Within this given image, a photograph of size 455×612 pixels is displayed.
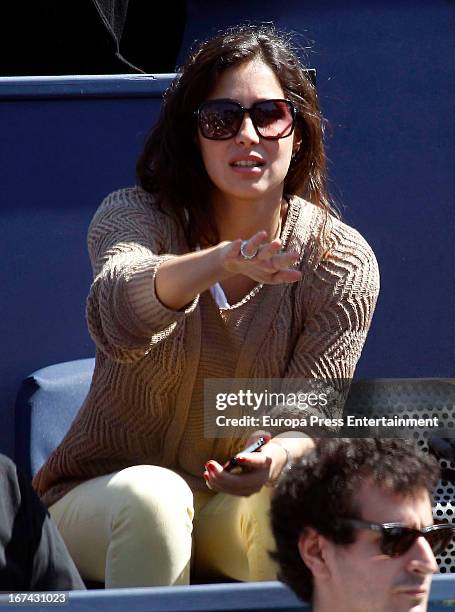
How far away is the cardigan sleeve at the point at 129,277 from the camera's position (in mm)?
1704

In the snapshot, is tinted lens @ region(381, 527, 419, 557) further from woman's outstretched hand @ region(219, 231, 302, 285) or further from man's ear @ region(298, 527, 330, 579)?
woman's outstretched hand @ region(219, 231, 302, 285)

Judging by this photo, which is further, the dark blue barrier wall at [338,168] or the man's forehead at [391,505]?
the dark blue barrier wall at [338,168]

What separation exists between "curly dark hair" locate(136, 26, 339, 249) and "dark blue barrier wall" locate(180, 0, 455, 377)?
673 mm

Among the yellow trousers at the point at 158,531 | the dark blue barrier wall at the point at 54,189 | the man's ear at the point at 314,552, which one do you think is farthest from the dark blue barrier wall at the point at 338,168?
the man's ear at the point at 314,552

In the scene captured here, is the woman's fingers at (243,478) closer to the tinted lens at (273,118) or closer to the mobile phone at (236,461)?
the mobile phone at (236,461)

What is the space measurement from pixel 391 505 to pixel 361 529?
0.05 m

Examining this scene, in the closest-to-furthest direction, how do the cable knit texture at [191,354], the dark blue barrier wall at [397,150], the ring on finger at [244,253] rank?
the ring on finger at [244,253] < the cable knit texture at [191,354] < the dark blue barrier wall at [397,150]

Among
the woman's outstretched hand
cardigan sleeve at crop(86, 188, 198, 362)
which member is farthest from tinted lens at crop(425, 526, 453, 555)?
cardigan sleeve at crop(86, 188, 198, 362)

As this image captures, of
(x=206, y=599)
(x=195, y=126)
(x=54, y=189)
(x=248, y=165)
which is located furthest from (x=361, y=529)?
(x=54, y=189)

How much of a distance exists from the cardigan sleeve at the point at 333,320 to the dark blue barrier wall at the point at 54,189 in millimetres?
717

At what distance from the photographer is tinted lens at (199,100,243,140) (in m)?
1.95

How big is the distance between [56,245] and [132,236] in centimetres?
71

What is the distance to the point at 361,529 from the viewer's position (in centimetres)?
146

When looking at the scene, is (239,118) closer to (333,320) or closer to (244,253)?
(333,320)
